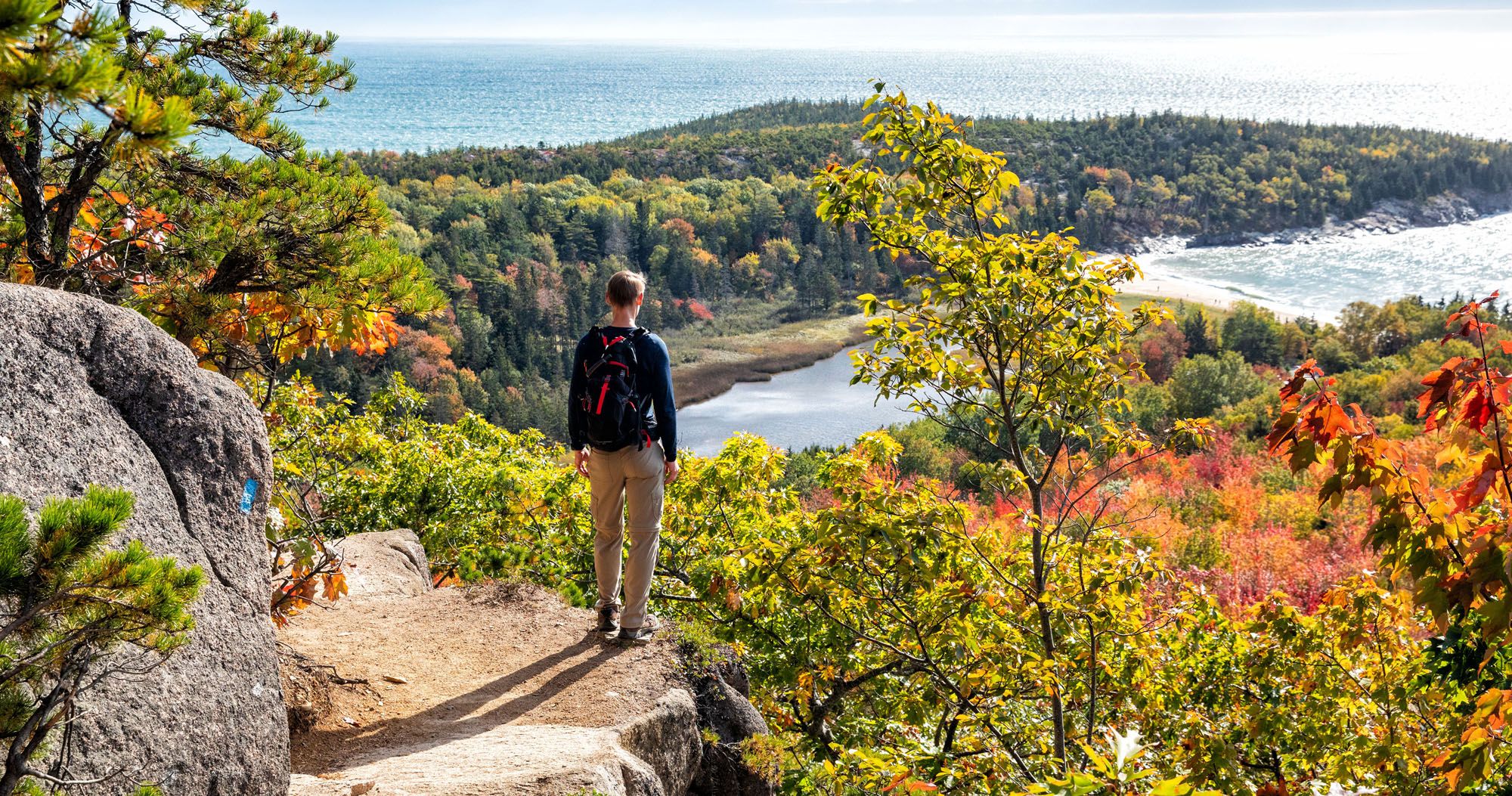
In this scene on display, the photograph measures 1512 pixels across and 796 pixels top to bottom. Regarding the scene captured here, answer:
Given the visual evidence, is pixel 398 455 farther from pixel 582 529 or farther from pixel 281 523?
pixel 281 523

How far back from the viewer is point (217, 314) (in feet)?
17.6

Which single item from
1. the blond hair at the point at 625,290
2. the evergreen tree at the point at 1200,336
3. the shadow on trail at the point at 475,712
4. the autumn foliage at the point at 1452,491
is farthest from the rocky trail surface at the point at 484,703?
the evergreen tree at the point at 1200,336

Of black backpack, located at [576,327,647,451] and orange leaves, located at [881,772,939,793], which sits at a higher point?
black backpack, located at [576,327,647,451]

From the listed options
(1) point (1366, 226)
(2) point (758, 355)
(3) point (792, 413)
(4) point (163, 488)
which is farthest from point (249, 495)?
(1) point (1366, 226)

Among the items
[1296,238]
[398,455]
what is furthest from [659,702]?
[1296,238]

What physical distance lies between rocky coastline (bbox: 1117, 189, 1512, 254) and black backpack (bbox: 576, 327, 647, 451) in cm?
13604

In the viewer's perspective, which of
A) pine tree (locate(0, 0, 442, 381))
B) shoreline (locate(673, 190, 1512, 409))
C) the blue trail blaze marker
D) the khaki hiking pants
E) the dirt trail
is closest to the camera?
the blue trail blaze marker

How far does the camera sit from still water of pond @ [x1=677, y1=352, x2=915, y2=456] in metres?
70.1

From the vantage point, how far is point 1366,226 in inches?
5541

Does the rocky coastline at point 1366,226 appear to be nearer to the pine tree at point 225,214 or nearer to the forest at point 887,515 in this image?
the forest at point 887,515

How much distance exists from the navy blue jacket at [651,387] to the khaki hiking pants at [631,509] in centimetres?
14

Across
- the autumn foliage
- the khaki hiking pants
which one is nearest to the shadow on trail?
the khaki hiking pants

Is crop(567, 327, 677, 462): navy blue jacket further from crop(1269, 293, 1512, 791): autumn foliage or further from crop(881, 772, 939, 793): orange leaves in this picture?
crop(1269, 293, 1512, 791): autumn foliage

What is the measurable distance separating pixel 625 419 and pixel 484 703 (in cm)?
193
